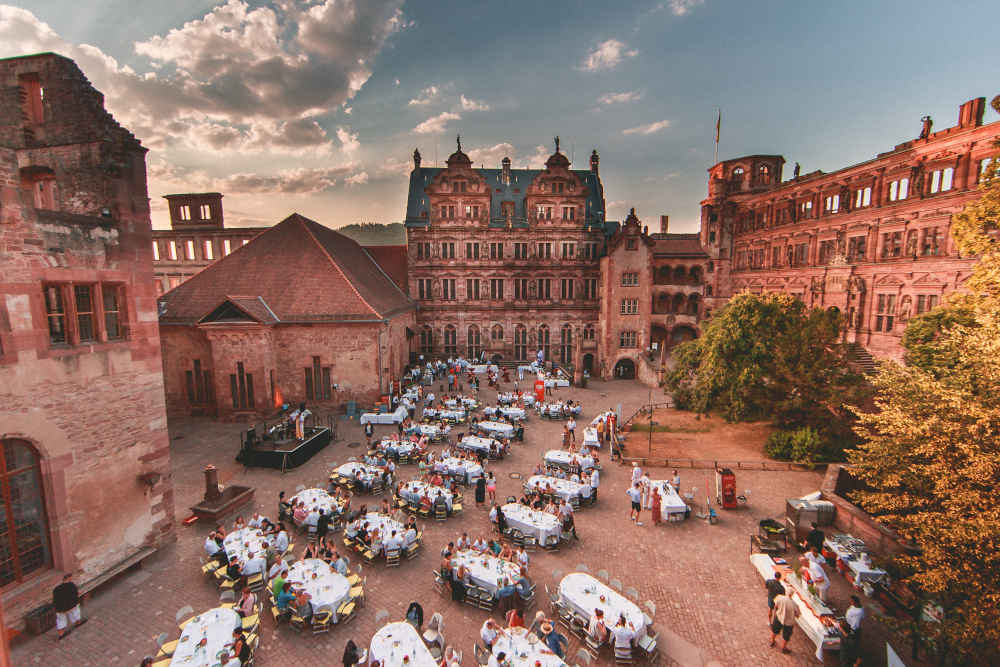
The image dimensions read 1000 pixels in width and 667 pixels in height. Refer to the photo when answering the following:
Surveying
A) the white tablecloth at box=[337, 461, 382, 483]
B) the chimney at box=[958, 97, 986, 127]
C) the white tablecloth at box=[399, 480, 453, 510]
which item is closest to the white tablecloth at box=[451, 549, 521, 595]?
the white tablecloth at box=[399, 480, 453, 510]

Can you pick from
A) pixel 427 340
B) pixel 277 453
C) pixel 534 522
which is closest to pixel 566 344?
pixel 427 340

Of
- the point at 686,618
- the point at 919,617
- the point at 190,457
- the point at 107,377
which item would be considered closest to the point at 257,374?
the point at 190,457

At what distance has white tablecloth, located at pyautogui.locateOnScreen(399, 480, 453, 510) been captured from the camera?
1758cm

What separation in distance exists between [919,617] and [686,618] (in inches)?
226

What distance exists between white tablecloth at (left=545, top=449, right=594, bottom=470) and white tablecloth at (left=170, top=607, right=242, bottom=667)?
47.5 feet

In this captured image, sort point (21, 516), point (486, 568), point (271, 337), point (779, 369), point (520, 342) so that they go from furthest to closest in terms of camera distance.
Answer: point (520, 342)
point (271, 337)
point (779, 369)
point (486, 568)
point (21, 516)

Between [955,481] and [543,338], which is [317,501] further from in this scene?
[543,338]

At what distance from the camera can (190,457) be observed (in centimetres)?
2338

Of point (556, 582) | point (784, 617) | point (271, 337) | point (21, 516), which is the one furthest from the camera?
point (271, 337)

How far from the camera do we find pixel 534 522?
15836mm

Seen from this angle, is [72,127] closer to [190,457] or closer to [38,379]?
[38,379]

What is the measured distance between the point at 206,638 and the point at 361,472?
363 inches

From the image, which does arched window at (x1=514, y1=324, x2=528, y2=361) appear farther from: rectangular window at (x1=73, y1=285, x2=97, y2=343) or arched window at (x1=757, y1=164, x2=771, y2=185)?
rectangular window at (x1=73, y1=285, x2=97, y2=343)

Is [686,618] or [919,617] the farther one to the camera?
[686,618]
